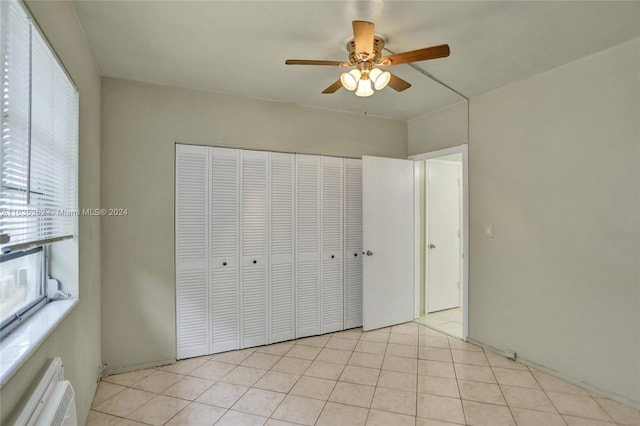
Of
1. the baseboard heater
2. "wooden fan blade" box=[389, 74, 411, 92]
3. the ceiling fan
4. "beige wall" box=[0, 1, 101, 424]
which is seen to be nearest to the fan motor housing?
the ceiling fan

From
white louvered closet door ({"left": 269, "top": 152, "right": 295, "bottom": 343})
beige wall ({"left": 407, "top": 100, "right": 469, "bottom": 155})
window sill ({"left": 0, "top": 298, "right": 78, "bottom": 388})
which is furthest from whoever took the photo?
beige wall ({"left": 407, "top": 100, "right": 469, "bottom": 155})

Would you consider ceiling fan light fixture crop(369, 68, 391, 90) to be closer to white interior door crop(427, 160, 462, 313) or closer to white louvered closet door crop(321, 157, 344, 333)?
white louvered closet door crop(321, 157, 344, 333)

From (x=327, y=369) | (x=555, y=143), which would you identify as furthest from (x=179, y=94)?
(x=555, y=143)

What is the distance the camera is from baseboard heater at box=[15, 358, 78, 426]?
113cm

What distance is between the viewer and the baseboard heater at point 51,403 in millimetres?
1129

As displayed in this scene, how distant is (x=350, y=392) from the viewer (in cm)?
243

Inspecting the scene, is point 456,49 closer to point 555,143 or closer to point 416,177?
point 555,143

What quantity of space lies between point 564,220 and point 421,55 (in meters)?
1.80

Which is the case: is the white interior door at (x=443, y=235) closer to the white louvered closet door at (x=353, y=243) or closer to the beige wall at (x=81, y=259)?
the white louvered closet door at (x=353, y=243)

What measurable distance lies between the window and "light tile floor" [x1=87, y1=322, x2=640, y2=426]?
3.85ft

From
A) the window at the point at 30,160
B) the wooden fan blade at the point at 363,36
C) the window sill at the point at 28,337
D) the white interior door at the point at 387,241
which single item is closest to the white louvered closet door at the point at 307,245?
the white interior door at the point at 387,241

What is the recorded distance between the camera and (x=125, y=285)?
274cm

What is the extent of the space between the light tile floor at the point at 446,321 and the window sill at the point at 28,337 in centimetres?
344

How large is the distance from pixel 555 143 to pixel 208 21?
2.72m
